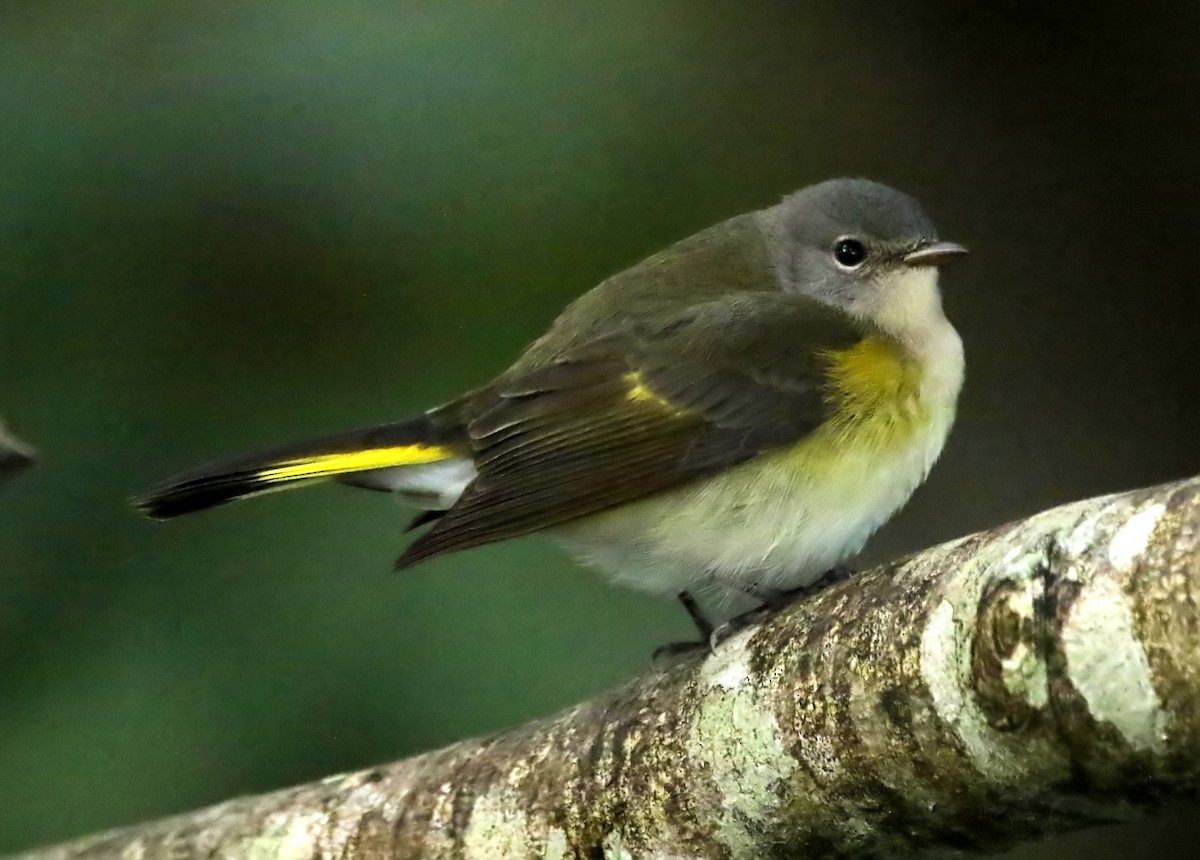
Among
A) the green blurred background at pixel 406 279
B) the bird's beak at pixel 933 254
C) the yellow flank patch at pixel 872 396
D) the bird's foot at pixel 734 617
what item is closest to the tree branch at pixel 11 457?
the green blurred background at pixel 406 279

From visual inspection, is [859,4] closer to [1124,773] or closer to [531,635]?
[531,635]

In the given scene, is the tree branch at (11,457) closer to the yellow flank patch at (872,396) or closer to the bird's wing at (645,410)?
the bird's wing at (645,410)

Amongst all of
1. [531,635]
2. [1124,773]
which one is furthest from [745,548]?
[1124,773]

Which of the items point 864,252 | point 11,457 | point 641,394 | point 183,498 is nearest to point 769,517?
point 641,394

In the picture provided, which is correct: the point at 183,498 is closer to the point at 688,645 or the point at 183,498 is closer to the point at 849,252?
the point at 688,645

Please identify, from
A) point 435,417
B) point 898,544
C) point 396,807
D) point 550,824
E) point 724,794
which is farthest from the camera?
point 898,544

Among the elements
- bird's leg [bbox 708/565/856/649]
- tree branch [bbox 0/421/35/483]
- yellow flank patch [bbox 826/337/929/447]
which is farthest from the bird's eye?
tree branch [bbox 0/421/35/483]
